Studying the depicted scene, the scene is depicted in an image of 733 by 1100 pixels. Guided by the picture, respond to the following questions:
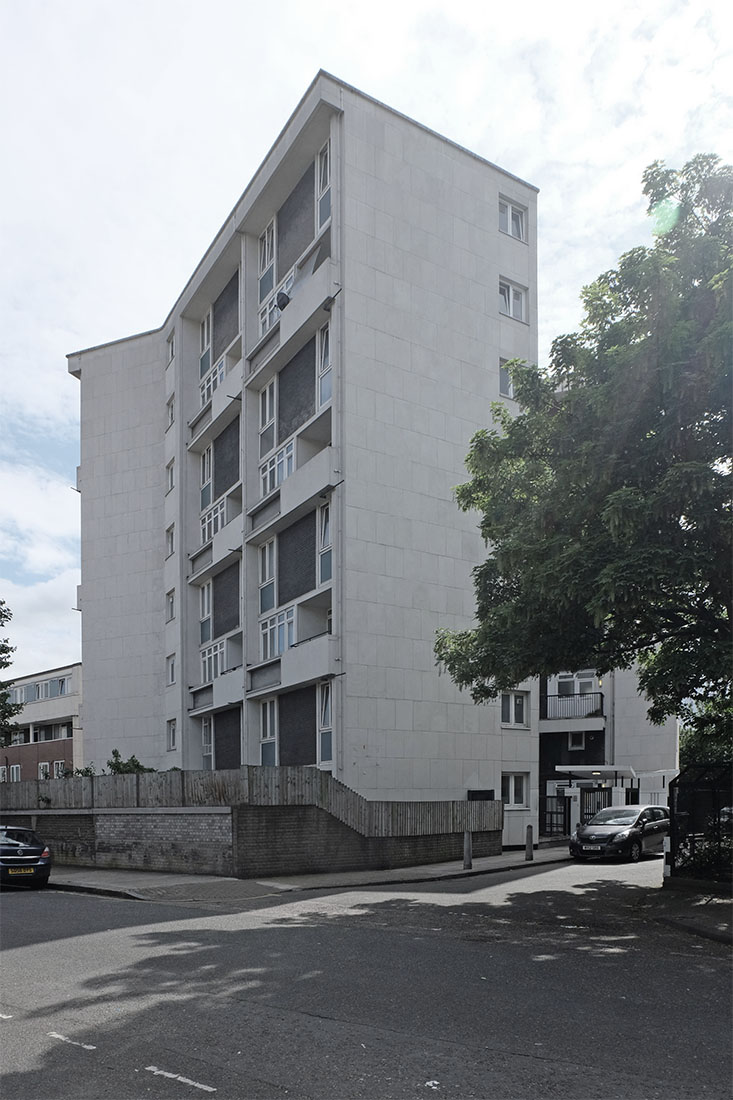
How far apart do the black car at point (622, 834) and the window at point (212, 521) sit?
1624 centimetres

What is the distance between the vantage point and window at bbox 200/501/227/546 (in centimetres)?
3632

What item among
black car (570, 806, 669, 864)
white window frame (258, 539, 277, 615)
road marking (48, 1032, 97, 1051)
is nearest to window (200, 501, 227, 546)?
white window frame (258, 539, 277, 615)

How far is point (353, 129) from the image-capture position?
28266 mm

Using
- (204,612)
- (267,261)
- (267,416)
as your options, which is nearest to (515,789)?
(204,612)

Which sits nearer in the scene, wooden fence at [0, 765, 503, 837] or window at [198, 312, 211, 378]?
wooden fence at [0, 765, 503, 837]

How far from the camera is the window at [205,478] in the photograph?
126 ft

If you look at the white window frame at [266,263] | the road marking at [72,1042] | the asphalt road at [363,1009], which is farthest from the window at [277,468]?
the road marking at [72,1042]

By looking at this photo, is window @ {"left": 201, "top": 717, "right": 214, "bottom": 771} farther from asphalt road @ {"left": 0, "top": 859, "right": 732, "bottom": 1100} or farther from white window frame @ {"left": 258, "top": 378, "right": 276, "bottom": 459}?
asphalt road @ {"left": 0, "top": 859, "right": 732, "bottom": 1100}

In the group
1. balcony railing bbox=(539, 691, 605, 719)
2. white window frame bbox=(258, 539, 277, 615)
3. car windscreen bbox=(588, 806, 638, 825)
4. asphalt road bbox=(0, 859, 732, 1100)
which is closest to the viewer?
asphalt road bbox=(0, 859, 732, 1100)

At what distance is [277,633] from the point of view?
30641 millimetres

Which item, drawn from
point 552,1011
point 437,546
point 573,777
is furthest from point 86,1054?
point 573,777

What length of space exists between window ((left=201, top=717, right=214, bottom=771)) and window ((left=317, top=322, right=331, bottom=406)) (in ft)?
46.5

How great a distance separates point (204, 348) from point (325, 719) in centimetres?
1838

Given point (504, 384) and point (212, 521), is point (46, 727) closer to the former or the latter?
point (212, 521)
